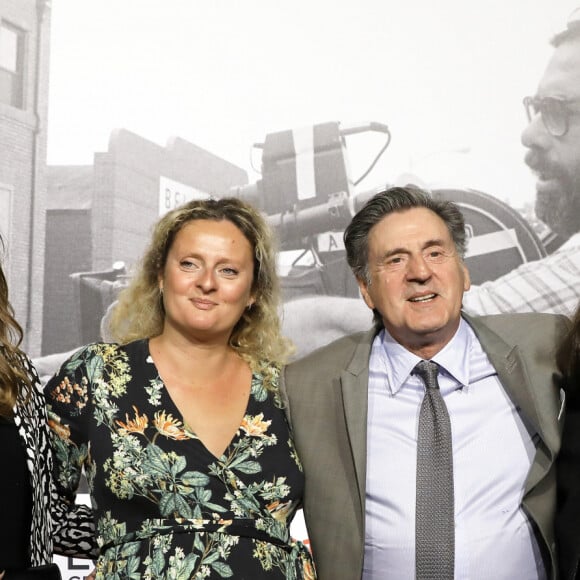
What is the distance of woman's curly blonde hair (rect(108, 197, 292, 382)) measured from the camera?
2.02 m

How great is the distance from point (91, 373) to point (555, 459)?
1.08m

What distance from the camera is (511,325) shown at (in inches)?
79.0

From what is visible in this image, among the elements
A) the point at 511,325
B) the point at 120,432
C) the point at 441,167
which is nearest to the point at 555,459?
the point at 511,325

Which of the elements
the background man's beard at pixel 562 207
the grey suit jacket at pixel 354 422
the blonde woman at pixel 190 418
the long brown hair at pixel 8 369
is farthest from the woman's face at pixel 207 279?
the background man's beard at pixel 562 207

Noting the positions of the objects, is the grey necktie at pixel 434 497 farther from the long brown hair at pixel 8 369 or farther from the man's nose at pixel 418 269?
the long brown hair at pixel 8 369

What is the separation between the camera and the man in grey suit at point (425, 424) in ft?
5.76

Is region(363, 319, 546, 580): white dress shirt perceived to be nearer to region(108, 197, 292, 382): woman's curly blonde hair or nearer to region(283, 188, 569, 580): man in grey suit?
region(283, 188, 569, 580): man in grey suit

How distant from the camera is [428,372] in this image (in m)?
1.93

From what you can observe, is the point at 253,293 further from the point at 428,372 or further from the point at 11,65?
the point at 11,65

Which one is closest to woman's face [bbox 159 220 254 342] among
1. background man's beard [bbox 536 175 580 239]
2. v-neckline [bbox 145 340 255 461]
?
v-neckline [bbox 145 340 255 461]

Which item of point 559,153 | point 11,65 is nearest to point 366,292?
point 559,153

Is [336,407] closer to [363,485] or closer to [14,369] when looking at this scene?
[363,485]

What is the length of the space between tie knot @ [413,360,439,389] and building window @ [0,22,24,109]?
219cm

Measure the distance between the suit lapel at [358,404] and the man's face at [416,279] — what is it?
118 millimetres
